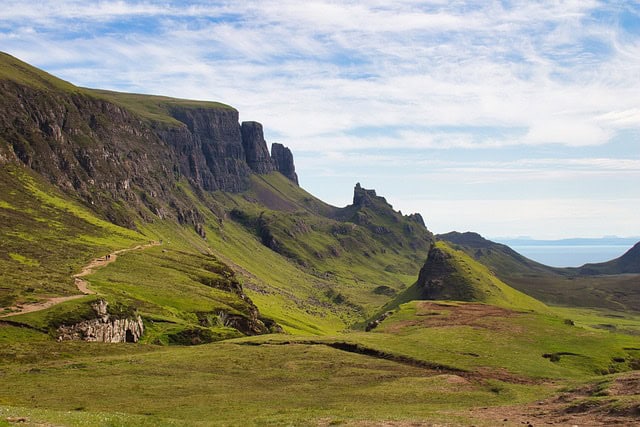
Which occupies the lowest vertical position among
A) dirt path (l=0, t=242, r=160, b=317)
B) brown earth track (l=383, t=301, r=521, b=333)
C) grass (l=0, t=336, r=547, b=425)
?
grass (l=0, t=336, r=547, b=425)

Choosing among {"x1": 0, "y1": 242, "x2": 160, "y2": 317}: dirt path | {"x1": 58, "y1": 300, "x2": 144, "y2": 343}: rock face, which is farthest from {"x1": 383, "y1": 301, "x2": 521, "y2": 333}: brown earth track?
{"x1": 0, "y1": 242, "x2": 160, "y2": 317}: dirt path

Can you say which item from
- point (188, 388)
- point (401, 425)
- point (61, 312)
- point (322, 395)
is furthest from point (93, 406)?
point (61, 312)

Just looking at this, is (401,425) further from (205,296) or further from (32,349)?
(205,296)

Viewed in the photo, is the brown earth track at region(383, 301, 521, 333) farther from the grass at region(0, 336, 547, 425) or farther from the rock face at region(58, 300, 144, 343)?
the rock face at region(58, 300, 144, 343)

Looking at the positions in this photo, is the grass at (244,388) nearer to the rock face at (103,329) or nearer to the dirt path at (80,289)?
the rock face at (103,329)

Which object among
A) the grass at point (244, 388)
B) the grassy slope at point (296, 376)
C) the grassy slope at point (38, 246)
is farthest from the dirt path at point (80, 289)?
the grass at point (244, 388)

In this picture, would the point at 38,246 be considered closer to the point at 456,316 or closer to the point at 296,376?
the point at 296,376

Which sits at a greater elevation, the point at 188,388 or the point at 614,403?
the point at 614,403

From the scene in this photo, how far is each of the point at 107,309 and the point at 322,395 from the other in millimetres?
54825

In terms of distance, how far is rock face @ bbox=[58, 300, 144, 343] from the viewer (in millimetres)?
86037

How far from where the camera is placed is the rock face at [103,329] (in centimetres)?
8604

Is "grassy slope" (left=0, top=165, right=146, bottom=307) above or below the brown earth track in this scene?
above

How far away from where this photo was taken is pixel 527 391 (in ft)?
199

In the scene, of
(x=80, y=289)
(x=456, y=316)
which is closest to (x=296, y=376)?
(x=80, y=289)
